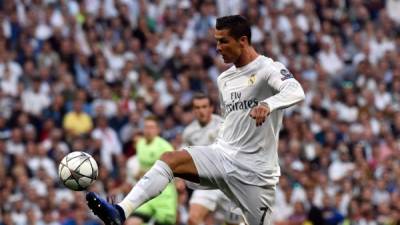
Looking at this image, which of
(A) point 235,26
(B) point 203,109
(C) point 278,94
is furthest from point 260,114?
(B) point 203,109

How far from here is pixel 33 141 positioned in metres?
20.0

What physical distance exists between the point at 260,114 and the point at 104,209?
1.55 m

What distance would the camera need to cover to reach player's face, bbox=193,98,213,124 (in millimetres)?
15492

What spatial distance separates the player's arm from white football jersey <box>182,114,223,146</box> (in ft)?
13.9

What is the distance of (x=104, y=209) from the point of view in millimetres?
10344

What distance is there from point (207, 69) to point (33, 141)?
187 inches

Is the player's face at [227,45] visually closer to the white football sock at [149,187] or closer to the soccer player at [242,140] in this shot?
the soccer player at [242,140]

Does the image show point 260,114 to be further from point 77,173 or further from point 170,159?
point 77,173

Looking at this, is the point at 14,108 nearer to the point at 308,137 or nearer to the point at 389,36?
the point at 308,137

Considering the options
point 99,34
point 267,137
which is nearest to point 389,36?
point 99,34

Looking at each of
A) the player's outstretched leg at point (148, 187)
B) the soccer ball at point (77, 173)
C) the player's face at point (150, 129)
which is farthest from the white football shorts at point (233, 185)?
the player's face at point (150, 129)

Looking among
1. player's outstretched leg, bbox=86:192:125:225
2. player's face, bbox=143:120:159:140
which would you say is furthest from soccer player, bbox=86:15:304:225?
player's face, bbox=143:120:159:140

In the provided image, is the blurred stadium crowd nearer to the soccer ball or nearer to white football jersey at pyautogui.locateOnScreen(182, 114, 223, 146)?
white football jersey at pyautogui.locateOnScreen(182, 114, 223, 146)

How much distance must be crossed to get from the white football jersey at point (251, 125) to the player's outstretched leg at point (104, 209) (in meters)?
1.35
